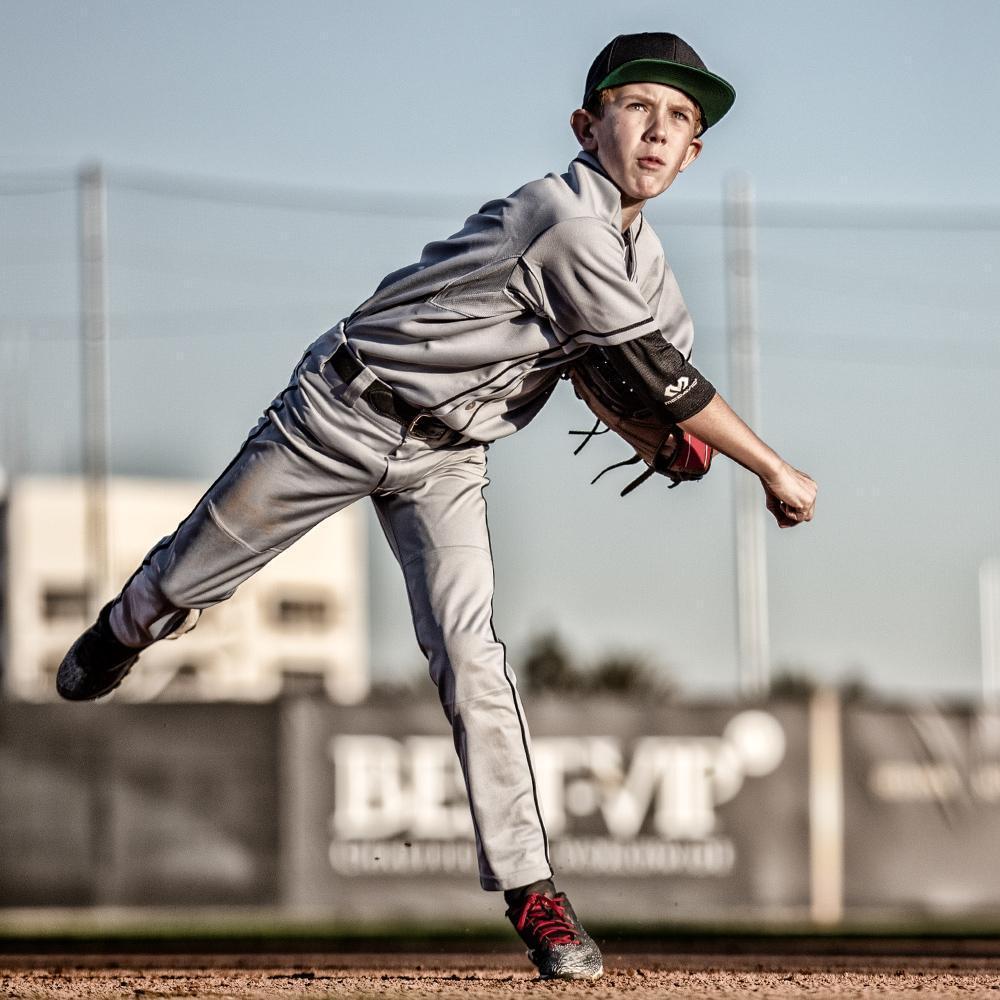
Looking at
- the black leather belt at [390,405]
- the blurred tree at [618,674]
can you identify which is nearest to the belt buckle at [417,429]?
the black leather belt at [390,405]

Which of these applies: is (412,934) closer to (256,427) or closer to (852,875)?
(852,875)

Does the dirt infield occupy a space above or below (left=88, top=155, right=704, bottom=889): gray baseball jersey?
below

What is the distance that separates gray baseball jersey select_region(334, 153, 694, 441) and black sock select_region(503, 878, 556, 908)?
113cm

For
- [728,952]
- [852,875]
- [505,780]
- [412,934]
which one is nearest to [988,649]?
[852,875]

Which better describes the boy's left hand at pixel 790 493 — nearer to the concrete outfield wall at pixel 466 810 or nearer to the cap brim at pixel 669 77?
the cap brim at pixel 669 77

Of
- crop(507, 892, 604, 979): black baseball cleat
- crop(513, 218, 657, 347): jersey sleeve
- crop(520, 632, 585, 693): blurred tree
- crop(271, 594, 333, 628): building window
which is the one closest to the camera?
crop(513, 218, 657, 347): jersey sleeve

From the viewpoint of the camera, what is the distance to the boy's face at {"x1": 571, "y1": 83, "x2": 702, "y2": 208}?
14.5 feet

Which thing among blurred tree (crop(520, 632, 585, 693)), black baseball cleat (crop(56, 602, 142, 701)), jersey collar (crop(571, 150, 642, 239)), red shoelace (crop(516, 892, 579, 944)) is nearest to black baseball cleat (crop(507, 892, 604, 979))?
red shoelace (crop(516, 892, 579, 944))

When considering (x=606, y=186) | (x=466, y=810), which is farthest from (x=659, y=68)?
(x=466, y=810)

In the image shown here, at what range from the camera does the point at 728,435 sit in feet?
14.4

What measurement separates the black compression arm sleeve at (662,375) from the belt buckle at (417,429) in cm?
51

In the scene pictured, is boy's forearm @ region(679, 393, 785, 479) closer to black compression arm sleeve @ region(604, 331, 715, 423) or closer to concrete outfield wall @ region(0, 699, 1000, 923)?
black compression arm sleeve @ region(604, 331, 715, 423)

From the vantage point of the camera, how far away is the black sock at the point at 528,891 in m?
4.59

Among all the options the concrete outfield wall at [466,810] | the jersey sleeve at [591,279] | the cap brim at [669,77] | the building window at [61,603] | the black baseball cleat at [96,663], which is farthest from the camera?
the building window at [61,603]
